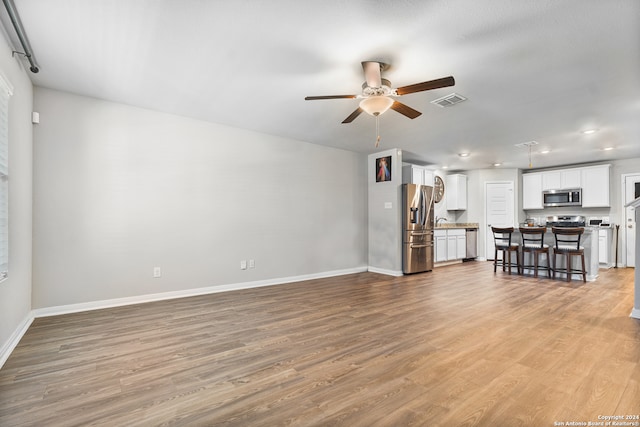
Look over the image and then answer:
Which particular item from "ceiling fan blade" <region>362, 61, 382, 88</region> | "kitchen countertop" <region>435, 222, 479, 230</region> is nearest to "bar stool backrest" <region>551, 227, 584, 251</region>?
"kitchen countertop" <region>435, 222, 479, 230</region>

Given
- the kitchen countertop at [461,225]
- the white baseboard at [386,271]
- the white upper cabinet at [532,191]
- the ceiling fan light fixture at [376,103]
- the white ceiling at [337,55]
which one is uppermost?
the white ceiling at [337,55]

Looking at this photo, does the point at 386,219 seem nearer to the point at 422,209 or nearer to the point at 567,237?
the point at 422,209

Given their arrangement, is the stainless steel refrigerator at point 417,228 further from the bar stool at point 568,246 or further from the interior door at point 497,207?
the interior door at point 497,207

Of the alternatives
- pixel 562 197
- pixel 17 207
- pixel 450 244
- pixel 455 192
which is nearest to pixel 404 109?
pixel 17 207

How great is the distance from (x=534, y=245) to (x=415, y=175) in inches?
106

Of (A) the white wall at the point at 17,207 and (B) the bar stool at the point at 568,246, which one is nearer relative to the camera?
(A) the white wall at the point at 17,207

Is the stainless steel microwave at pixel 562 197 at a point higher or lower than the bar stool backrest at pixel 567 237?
higher

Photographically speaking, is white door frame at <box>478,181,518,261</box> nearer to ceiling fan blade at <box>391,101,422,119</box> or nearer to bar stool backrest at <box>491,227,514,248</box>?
bar stool backrest at <box>491,227,514,248</box>

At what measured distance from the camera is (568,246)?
5.70 m

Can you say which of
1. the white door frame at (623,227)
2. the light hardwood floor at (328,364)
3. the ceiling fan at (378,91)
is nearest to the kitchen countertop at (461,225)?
the white door frame at (623,227)

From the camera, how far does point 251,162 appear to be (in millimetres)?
5102

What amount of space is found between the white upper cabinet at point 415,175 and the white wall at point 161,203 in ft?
6.84

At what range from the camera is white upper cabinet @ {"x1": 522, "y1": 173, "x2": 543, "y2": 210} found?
8266mm

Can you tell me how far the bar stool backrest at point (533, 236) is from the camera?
5.77 metres
